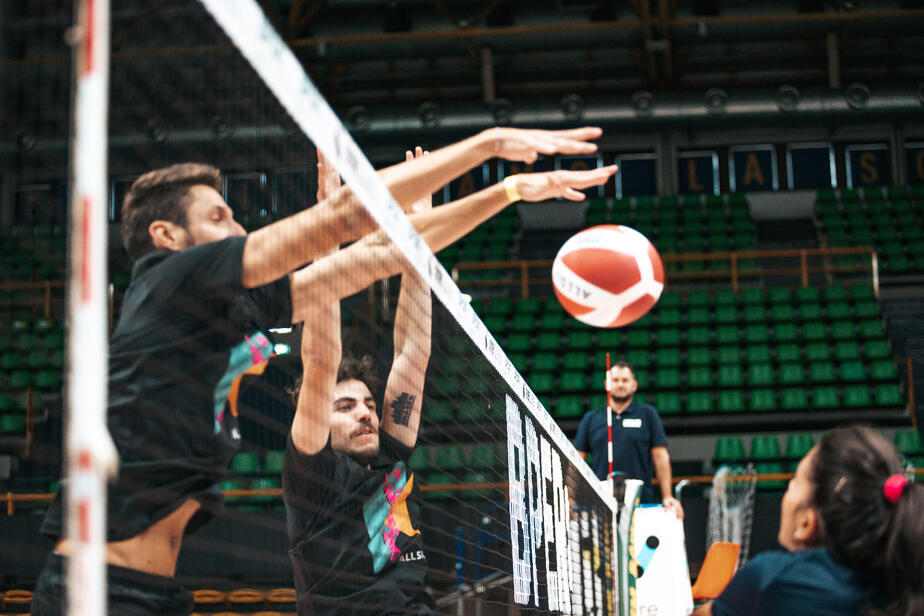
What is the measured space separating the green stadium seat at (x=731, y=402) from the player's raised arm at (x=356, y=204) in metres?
11.5

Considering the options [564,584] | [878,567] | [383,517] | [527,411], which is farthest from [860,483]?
[564,584]

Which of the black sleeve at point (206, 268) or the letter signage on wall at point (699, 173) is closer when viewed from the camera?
the black sleeve at point (206, 268)

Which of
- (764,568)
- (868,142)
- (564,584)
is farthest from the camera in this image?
(868,142)

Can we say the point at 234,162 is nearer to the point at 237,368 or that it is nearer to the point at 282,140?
the point at 282,140

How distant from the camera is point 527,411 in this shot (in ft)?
12.5

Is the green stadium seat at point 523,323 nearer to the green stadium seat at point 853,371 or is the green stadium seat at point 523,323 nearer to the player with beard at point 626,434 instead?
the green stadium seat at point 853,371

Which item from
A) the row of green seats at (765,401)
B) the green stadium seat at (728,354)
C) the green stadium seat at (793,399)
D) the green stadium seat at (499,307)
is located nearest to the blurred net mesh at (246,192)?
the row of green seats at (765,401)

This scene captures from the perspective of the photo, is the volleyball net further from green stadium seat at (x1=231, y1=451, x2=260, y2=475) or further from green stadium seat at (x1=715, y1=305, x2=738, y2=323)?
green stadium seat at (x1=715, y1=305, x2=738, y2=323)

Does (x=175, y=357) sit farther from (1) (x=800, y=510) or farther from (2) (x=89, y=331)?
(1) (x=800, y=510)

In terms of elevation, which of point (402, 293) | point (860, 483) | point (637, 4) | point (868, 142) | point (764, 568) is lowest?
point (764, 568)

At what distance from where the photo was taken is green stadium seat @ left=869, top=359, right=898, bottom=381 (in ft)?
45.8

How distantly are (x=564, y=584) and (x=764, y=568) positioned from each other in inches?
77.5

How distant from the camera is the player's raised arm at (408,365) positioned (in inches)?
116

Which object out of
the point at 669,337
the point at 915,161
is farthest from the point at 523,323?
the point at 915,161
